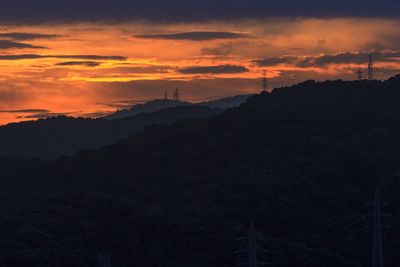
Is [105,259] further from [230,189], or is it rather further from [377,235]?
[230,189]

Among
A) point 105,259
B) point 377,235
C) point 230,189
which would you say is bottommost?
point 105,259

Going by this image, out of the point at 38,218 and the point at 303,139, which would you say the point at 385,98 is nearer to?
the point at 303,139

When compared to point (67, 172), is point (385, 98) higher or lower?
higher

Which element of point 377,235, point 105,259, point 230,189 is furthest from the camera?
point 230,189

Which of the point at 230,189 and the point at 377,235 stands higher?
the point at 230,189

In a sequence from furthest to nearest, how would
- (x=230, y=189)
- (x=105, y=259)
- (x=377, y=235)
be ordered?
(x=230, y=189), (x=377, y=235), (x=105, y=259)

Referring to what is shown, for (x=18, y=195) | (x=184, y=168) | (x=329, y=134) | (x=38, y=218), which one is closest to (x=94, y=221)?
(x=38, y=218)

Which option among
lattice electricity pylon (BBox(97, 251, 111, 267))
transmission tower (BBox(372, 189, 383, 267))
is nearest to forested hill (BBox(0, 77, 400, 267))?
lattice electricity pylon (BBox(97, 251, 111, 267))

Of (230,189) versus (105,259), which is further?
(230,189)

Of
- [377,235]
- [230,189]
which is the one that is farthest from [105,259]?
[230,189]
